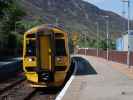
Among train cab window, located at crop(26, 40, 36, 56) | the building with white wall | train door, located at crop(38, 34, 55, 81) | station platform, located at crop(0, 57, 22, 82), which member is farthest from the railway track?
the building with white wall

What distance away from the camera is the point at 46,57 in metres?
25.2

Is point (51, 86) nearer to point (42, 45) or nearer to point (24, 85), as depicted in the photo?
point (42, 45)

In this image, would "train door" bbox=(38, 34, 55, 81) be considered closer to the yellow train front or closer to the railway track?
the yellow train front

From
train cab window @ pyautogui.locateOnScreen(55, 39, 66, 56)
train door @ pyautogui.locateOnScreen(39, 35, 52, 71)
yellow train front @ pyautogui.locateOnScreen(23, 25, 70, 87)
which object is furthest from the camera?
train cab window @ pyautogui.locateOnScreen(55, 39, 66, 56)

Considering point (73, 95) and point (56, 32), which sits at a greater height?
point (56, 32)

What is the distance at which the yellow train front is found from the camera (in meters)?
24.9

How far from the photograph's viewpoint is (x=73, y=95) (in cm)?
2005

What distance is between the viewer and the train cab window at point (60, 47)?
2569cm

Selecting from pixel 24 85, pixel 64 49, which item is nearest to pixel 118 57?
pixel 24 85

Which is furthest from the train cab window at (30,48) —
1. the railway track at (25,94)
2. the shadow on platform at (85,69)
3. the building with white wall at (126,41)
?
the building with white wall at (126,41)

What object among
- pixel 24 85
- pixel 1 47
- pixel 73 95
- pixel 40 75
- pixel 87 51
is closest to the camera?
pixel 73 95

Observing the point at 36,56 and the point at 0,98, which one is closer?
the point at 0,98

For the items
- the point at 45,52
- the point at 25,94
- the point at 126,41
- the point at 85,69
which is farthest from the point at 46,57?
the point at 126,41

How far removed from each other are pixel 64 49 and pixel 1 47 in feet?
230
